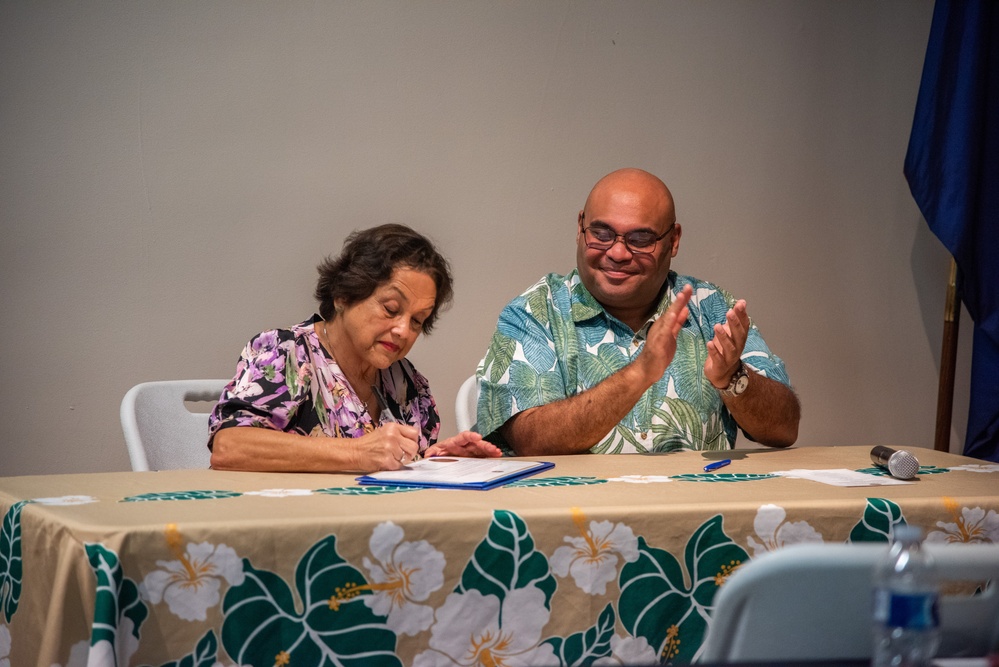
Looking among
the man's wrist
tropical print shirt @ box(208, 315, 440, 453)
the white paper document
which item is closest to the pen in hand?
tropical print shirt @ box(208, 315, 440, 453)

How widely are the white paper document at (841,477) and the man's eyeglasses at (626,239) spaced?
77cm

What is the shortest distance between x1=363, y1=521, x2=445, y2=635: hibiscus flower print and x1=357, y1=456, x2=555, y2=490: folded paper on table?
287mm

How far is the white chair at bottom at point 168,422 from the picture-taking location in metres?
2.46

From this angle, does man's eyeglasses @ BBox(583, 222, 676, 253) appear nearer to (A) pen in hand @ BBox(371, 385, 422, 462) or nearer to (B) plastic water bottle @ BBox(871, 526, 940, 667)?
(A) pen in hand @ BBox(371, 385, 422, 462)

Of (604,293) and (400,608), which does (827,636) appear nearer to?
(400,608)

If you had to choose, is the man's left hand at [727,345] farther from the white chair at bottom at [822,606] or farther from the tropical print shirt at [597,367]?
the white chair at bottom at [822,606]

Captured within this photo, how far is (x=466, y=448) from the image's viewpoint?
2199 millimetres

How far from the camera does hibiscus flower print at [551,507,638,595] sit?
1.50m

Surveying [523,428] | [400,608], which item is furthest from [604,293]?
[400,608]

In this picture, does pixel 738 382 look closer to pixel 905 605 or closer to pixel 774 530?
pixel 774 530

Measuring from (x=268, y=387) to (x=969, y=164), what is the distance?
259cm

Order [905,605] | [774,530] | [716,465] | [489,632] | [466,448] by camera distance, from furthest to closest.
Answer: [466,448] < [716,465] < [774,530] < [489,632] < [905,605]

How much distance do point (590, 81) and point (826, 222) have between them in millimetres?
1092

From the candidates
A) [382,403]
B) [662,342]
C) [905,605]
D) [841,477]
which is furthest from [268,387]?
[905,605]
